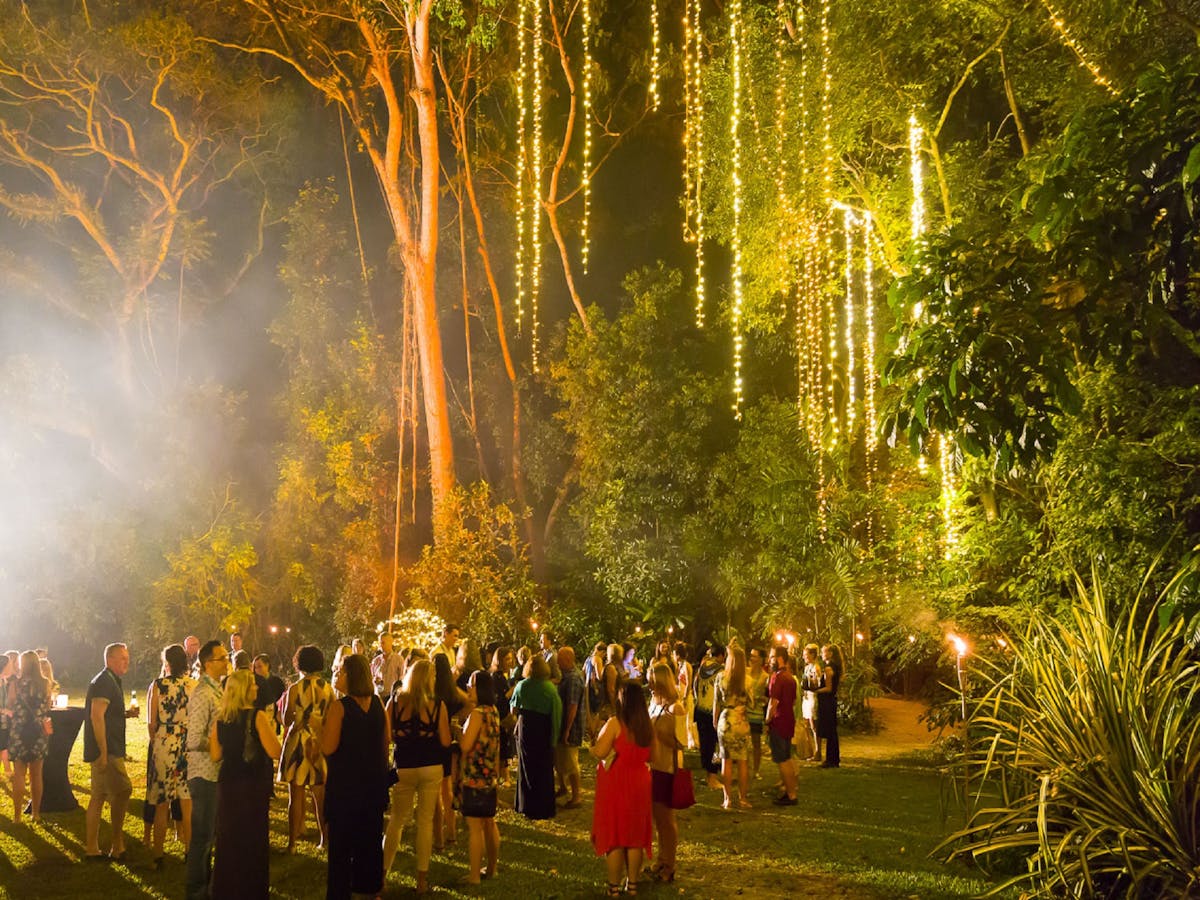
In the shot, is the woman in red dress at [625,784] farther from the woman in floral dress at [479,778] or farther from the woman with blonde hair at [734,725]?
the woman with blonde hair at [734,725]

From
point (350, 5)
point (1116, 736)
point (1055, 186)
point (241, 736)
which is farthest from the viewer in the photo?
point (350, 5)

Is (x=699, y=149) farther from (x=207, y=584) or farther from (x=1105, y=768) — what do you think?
(x=207, y=584)

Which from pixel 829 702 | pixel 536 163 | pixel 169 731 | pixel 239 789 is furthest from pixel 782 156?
pixel 239 789

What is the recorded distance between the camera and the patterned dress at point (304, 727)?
7.05m

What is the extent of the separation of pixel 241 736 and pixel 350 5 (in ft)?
61.5

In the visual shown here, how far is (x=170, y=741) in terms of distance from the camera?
7.13 m

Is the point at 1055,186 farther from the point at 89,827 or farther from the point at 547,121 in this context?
the point at 547,121

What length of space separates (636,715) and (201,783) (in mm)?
2601

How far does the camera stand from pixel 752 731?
10211 mm

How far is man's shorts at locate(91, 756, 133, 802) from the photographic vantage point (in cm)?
734

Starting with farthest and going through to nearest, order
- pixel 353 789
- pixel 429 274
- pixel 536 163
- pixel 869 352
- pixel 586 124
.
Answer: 1. pixel 429 274
2. pixel 536 163
3. pixel 586 124
4. pixel 869 352
5. pixel 353 789

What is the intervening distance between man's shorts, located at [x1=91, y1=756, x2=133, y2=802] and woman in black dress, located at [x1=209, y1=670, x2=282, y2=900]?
1.91 m

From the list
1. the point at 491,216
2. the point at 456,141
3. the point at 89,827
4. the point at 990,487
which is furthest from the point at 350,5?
the point at 89,827

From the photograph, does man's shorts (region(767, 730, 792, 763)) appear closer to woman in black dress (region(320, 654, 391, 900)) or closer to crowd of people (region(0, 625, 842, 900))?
crowd of people (region(0, 625, 842, 900))
